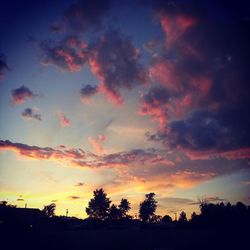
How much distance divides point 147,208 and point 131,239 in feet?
268

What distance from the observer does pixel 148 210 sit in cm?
12388

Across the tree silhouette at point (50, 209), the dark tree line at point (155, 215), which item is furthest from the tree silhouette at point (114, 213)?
the tree silhouette at point (50, 209)

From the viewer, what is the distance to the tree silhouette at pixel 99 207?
103500 mm

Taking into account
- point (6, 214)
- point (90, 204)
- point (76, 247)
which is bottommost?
point (76, 247)

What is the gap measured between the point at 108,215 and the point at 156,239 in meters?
61.3

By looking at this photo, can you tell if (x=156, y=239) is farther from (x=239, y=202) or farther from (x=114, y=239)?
(x=239, y=202)

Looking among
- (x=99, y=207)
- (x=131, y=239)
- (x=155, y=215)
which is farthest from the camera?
(x=155, y=215)

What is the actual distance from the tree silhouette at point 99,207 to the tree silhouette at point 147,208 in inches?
969

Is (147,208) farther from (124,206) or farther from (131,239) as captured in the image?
(131,239)

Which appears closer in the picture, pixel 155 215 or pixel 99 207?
pixel 99 207

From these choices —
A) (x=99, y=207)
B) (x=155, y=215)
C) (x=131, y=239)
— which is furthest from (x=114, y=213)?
(x=131, y=239)

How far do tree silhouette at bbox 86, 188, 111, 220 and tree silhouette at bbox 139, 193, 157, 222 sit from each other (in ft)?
80.7

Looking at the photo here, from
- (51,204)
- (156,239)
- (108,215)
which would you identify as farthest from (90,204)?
(156,239)

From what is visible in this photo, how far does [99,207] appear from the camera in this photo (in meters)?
104
